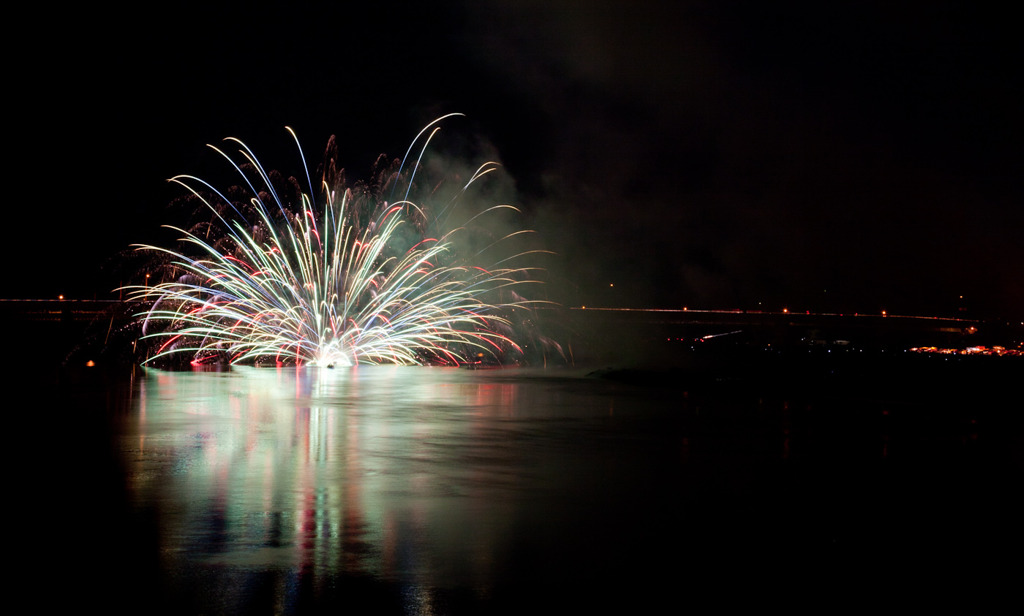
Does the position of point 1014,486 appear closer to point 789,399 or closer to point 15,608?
point 15,608

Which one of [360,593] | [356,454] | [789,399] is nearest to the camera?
[360,593]

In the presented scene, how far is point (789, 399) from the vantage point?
103 ft

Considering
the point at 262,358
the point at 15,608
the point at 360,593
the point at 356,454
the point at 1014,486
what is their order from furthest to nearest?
the point at 262,358, the point at 356,454, the point at 1014,486, the point at 360,593, the point at 15,608

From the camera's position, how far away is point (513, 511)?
11.4 meters

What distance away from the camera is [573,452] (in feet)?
55.3

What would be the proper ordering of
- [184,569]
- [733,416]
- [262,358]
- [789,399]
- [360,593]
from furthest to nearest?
[262,358], [789,399], [733,416], [184,569], [360,593]

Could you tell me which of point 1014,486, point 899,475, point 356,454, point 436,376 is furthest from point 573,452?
point 436,376

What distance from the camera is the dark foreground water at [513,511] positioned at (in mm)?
7930

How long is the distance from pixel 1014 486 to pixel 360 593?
34.2 feet

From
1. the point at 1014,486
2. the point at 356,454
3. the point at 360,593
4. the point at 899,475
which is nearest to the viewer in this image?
the point at 360,593

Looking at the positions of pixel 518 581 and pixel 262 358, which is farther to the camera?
pixel 262 358

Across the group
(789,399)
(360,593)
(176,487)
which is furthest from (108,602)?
(789,399)

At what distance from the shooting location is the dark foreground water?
312 inches

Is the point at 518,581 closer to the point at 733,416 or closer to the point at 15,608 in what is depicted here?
the point at 15,608
